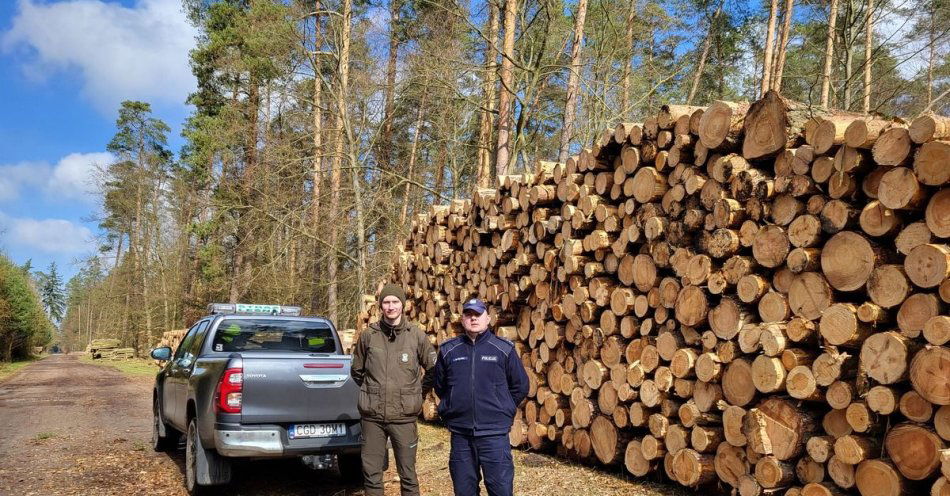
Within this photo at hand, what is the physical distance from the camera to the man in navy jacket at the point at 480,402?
4.16 metres

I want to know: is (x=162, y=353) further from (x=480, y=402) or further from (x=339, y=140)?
(x=339, y=140)

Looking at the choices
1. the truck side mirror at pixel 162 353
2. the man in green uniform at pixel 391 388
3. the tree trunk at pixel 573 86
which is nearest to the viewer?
the man in green uniform at pixel 391 388

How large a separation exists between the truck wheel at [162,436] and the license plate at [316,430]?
3136 millimetres

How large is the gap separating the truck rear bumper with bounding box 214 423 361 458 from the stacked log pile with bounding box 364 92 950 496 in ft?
8.49

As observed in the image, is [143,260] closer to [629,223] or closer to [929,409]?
[629,223]

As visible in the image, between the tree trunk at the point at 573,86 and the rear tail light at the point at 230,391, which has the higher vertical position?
the tree trunk at the point at 573,86

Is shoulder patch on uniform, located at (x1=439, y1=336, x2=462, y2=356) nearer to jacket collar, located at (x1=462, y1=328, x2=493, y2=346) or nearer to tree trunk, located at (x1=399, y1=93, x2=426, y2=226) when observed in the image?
jacket collar, located at (x1=462, y1=328, x2=493, y2=346)

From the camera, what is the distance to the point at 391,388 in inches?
186

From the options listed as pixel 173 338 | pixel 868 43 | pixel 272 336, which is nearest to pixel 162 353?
pixel 272 336

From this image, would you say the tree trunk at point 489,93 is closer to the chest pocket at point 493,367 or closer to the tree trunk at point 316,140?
the tree trunk at point 316,140

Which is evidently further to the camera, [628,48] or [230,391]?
[628,48]

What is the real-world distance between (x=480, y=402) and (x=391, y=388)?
0.84 m

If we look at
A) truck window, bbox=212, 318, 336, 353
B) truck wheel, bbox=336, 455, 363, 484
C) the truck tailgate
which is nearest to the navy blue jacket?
the truck tailgate

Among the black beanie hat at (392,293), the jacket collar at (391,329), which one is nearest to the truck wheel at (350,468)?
the jacket collar at (391,329)
